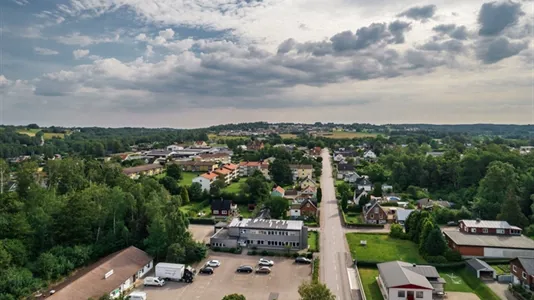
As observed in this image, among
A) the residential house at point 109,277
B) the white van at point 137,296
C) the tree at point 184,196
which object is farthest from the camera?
the tree at point 184,196

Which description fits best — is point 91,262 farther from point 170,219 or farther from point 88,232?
point 170,219

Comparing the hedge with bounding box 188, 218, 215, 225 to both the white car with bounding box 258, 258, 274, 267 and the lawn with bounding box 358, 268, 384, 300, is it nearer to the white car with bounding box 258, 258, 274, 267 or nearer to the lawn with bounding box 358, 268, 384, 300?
the white car with bounding box 258, 258, 274, 267

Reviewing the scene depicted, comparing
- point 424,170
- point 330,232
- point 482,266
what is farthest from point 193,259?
point 424,170

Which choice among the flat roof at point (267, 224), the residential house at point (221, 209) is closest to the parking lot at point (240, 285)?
the flat roof at point (267, 224)

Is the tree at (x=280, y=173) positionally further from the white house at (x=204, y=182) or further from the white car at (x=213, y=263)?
the white car at (x=213, y=263)

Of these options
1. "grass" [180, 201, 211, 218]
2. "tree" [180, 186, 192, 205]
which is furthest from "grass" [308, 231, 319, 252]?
"tree" [180, 186, 192, 205]

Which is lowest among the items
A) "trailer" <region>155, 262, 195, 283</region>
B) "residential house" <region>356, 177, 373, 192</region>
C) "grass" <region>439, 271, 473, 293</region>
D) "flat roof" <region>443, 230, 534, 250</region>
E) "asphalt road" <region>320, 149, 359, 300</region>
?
"grass" <region>439, 271, 473, 293</region>
